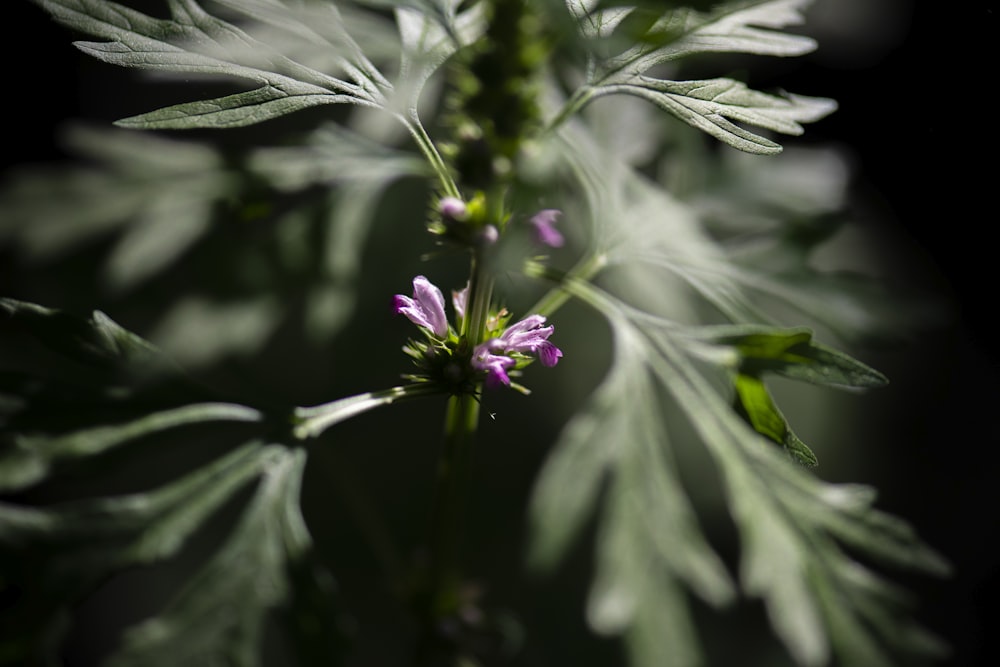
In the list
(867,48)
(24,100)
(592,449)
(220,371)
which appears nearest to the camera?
(592,449)

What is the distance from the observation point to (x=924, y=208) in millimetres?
1602

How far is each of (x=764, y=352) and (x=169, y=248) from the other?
698 millimetres

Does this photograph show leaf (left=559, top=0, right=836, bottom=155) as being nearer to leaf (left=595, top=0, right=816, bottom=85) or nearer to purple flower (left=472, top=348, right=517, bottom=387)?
leaf (left=595, top=0, right=816, bottom=85)

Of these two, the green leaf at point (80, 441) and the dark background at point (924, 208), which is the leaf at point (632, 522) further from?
the dark background at point (924, 208)

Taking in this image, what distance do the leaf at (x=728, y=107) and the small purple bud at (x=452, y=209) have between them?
17cm

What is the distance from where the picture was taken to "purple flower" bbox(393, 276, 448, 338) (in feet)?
1.98

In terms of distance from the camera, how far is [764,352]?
0.63 meters

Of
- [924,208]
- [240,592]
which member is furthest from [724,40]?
[924,208]

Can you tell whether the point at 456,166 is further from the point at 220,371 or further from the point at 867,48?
the point at 867,48

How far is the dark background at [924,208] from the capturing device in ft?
4.52

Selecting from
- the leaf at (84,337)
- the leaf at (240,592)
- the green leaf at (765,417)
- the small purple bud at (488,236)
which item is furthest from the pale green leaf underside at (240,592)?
the green leaf at (765,417)

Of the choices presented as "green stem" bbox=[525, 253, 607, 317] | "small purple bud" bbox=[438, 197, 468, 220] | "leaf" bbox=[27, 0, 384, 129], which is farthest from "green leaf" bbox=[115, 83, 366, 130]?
"green stem" bbox=[525, 253, 607, 317]

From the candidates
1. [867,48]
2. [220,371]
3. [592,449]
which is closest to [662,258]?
[592,449]

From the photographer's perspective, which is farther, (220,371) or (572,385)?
(572,385)
